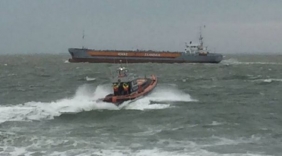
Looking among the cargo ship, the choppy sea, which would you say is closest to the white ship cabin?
the cargo ship

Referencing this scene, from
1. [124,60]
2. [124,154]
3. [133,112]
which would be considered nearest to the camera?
[124,154]

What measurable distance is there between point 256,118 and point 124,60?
81.2 metres

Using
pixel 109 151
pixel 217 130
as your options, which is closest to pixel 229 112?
pixel 217 130

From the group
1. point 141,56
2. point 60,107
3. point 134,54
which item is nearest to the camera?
point 60,107

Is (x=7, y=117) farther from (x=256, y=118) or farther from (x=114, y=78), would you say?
(x=256, y=118)

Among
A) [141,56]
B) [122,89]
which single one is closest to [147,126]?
[122,89]

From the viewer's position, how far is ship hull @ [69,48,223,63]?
359 ft

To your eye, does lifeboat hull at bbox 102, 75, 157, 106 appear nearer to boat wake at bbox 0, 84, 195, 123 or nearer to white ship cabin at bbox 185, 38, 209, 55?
boat wake at bbox 0, 84, 195, 123

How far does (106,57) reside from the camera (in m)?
110

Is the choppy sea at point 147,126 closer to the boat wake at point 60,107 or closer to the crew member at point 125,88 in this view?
the boat wake at point 60,107

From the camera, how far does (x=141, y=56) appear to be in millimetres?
111938

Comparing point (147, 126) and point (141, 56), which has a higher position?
point (141, 56)

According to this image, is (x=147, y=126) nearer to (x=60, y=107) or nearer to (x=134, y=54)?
(x=60, y=107)

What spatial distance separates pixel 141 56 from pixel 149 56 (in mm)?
2263
